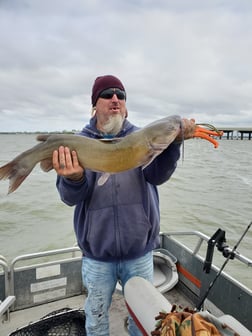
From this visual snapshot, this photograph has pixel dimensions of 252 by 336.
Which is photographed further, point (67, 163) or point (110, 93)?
point (110, 93)

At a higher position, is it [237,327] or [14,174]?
[14,174]

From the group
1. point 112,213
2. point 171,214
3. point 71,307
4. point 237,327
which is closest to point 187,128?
point 112,213

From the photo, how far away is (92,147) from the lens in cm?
209

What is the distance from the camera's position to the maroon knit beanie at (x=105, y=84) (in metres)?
2.36

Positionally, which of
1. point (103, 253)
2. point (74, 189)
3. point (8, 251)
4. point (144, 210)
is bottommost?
point (8, 251)

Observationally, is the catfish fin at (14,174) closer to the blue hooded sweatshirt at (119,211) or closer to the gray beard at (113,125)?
the blue hooded sweatshirt at (119,211)

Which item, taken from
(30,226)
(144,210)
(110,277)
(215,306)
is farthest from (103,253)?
(30,226)

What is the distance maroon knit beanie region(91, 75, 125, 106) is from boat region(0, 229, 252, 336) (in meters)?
1.83

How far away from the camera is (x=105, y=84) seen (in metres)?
2.36

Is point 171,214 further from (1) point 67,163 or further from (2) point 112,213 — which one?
(1) point 67,163

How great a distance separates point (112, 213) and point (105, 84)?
106cm

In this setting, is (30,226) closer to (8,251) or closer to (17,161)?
(8,251)

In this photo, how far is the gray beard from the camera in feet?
7.62

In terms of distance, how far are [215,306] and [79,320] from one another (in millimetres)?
1656
